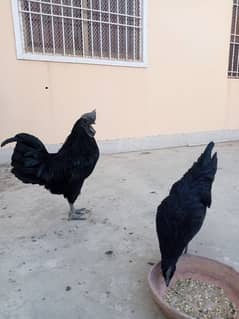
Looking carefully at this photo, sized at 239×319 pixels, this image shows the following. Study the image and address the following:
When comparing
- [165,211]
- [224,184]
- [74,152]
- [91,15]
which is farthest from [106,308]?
[91,15]

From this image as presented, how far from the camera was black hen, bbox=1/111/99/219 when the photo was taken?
2.00m

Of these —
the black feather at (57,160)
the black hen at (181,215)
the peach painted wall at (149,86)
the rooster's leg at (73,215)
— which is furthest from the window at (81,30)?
the black hen at (181,215)

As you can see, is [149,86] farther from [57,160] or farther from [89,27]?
Answer: [57,160]

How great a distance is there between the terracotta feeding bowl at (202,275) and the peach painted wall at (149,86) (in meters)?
3.09

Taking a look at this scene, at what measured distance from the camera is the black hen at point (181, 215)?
4.02 feet

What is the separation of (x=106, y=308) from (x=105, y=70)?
11.9 ft

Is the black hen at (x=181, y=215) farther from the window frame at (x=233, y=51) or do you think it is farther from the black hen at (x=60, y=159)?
the window frame at (x=233, y=51)

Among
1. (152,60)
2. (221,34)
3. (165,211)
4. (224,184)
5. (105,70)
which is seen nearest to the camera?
(165,211)

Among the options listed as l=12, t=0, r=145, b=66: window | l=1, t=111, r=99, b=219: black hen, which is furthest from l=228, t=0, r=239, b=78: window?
l=1, t=111, r=99, b=219: black hen

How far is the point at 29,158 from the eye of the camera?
1979 millimetres

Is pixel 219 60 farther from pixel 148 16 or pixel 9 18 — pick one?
pixel 9 18

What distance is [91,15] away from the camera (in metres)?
3.94

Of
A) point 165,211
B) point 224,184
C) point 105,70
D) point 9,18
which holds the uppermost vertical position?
point 9,18

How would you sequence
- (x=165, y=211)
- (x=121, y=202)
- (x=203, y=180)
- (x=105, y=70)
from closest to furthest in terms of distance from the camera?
1. (x=165, y=211)
2. (x=203, y=180)
3. (x=121, y=202)
4. (x=105, y=70)
